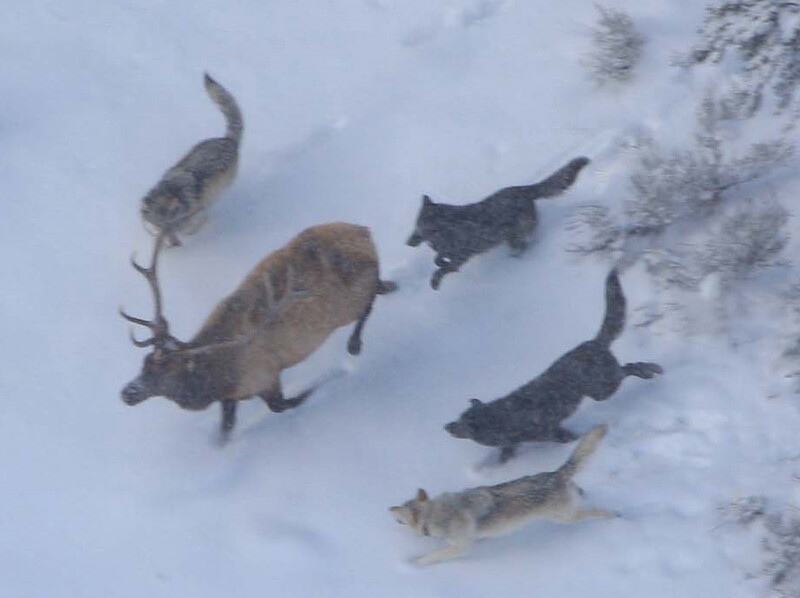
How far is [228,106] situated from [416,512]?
372cm

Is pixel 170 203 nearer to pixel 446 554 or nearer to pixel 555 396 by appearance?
pixel 555 396

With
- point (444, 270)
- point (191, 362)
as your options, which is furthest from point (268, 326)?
point (444, 270)

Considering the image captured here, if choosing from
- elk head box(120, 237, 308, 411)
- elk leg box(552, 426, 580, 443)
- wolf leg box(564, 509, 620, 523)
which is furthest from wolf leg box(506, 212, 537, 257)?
wolf leg box(564, 509, 620, 523)

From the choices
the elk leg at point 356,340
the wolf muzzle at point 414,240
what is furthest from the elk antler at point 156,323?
the wolf muzzle at point 414,240

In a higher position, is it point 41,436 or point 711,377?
point 41,436

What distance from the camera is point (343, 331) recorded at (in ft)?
22.4

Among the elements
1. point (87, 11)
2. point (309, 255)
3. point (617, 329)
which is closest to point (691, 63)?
point (617, 329)

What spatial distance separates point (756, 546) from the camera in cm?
559

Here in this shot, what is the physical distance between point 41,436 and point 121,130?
2951 mm

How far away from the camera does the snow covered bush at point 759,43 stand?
22.7ft

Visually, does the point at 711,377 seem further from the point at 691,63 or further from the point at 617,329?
the point at 691,63

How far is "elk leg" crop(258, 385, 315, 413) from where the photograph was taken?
6293mm

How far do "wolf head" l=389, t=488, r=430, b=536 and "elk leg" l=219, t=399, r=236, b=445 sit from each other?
1.35 metres

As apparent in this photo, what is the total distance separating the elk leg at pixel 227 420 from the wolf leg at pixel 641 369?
258cm
